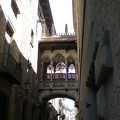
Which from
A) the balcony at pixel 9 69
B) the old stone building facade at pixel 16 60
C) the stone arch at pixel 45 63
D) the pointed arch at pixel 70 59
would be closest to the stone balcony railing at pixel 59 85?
the old stone building facade at pixel 16 60

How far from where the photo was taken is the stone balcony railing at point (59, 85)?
21.9 meters

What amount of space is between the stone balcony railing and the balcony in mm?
9353

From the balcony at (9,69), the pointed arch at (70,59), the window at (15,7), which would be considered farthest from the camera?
the pointed arch at (70,59)

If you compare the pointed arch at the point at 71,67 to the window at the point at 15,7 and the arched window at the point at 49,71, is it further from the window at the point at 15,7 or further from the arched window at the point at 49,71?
the window at the point at 15,7

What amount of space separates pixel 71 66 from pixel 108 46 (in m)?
22.0

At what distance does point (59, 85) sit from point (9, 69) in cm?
1104

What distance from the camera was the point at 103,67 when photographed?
1881 mm

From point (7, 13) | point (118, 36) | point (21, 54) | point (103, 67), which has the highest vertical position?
point (7, 13)

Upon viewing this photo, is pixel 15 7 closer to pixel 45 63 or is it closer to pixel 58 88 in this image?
pixel 58 88

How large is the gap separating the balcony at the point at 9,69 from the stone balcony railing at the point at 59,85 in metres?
9.35

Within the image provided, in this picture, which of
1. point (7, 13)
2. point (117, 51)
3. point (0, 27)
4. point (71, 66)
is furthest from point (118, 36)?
point (71, 66)

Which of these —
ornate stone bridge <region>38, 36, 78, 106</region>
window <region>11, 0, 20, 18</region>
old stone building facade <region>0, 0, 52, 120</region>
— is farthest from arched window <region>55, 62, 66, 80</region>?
window <region>11, 0, 20, 18</region>

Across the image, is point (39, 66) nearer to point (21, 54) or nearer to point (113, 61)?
point (21, 54)

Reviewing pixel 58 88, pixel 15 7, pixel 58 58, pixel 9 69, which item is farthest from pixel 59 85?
pixel 9 69
